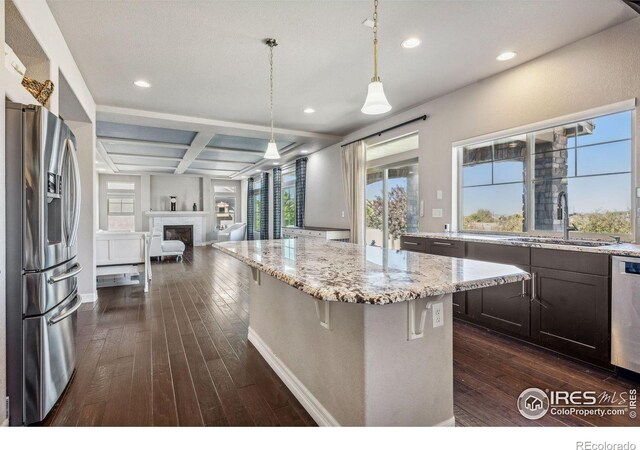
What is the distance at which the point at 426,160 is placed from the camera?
4.29 m

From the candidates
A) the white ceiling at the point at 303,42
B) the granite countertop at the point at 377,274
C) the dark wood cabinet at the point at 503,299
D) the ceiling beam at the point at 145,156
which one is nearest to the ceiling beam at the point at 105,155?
the ceiling beam at the point at 145,156

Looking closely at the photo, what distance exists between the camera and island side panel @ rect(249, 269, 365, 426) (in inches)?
56.3

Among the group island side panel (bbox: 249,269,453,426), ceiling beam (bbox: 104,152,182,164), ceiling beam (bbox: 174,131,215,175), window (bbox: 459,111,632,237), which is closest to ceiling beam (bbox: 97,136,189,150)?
ceiling beam (bbox: 174,131,215,175)

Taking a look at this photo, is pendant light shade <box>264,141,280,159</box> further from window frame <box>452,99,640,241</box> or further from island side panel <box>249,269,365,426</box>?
window frame <box>452,99,640,241</box>

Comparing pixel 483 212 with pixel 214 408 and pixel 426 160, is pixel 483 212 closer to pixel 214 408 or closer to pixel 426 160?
pixel 426 160

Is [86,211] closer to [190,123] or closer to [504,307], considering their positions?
[190,123]

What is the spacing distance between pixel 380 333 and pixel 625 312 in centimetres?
186

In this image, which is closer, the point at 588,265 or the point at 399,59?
the point at 588,265

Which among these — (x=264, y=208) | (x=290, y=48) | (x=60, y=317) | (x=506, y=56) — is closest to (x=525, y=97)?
(x=506, y=56)

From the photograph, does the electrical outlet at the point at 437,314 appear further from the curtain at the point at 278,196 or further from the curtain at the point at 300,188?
the curtain at the point at 278,196

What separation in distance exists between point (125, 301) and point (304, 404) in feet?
10.9

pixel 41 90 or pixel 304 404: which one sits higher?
pixel 41 90

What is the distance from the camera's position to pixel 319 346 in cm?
174

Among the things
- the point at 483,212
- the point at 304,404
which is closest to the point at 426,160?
the point at 483,212
